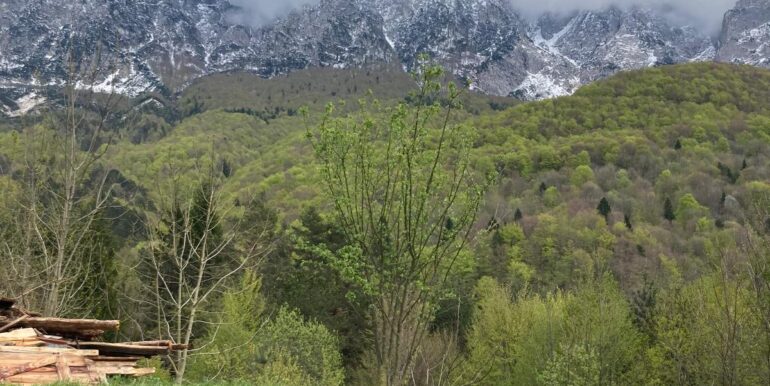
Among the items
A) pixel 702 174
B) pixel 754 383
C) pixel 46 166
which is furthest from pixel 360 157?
pixel 702 174

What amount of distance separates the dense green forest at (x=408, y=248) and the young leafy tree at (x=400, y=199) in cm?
4

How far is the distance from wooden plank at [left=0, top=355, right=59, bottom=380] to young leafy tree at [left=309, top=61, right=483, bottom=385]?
480cm

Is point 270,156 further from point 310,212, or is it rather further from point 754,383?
point 754,383

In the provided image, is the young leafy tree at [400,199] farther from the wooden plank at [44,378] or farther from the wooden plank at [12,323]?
the wooden plank at [12,323]

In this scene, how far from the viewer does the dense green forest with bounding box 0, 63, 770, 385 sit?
841 cm

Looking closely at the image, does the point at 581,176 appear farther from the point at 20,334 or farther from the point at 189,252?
the point at 20,334

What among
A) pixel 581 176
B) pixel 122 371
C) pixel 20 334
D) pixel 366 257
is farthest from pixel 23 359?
pixel 581 176

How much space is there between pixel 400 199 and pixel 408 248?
2.35ft

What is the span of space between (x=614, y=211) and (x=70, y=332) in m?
87.2

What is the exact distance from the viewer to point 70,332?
10.7m

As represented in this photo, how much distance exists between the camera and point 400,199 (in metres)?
8.27

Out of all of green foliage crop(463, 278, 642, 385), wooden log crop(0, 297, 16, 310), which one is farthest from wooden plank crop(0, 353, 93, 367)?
green foliage crop(463, 278, 642, 385)

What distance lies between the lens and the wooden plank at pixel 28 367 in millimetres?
8406

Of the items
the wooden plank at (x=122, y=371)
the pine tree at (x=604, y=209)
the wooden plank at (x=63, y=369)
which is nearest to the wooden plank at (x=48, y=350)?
the wooden plank at (x=63, y=369)
